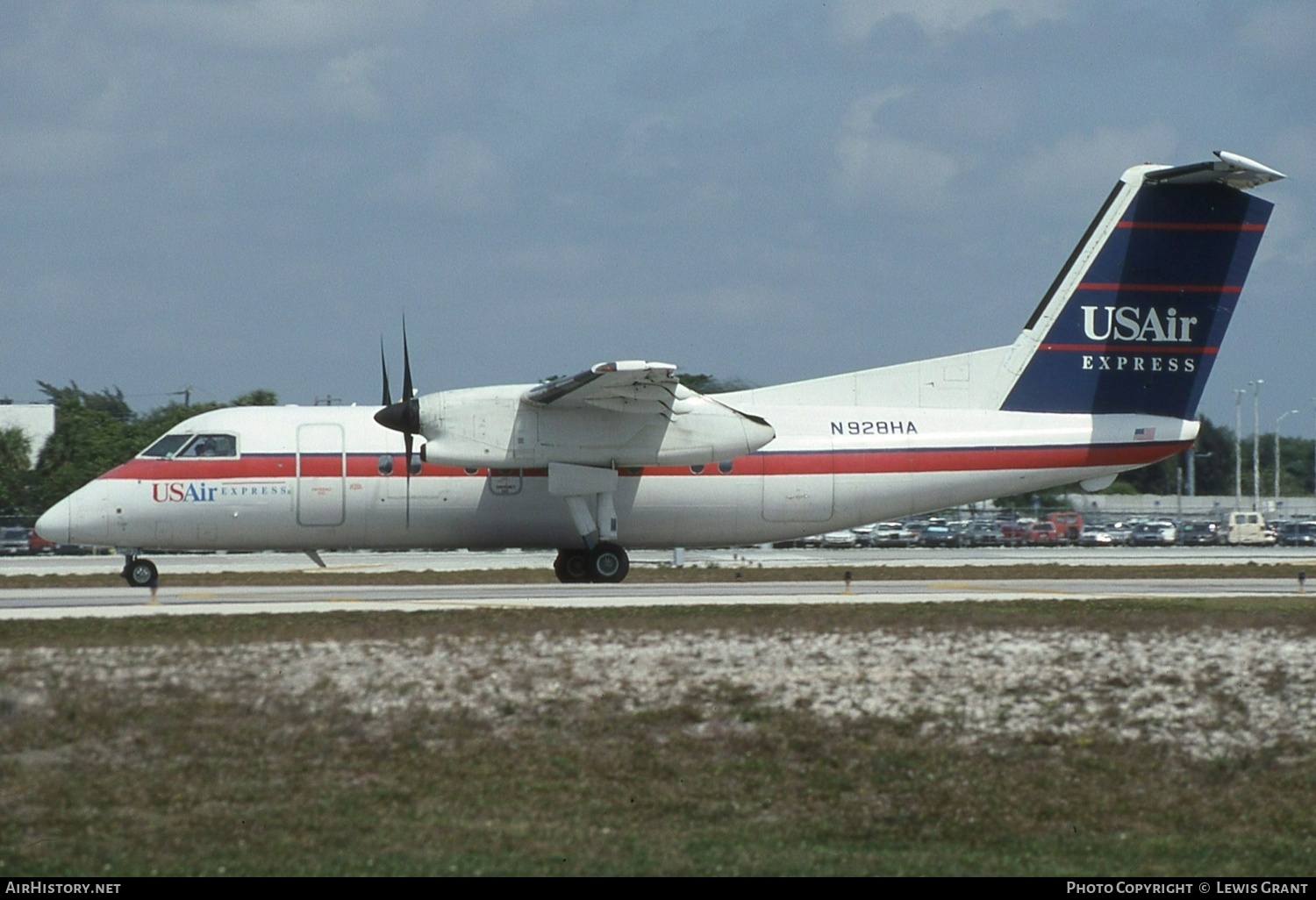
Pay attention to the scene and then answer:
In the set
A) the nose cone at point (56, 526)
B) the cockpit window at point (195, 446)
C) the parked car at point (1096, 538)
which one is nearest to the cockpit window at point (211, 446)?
the cockpit window at point (195, 446)

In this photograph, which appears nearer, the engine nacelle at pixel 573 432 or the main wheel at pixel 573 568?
the engine nacelle at pixel 573 432

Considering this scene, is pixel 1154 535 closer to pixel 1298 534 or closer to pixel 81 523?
pixel 1298 534

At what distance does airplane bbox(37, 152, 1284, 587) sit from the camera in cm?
2561

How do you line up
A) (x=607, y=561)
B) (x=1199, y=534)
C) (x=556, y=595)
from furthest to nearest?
1. (x=1199, y=534)
2. (x=607, y=561)
3. (x=556, y=595)

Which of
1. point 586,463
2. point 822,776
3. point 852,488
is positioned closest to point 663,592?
point 586,463

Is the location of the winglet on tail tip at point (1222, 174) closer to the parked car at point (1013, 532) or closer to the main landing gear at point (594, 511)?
the main landing gear at point (594, 511)

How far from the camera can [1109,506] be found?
292 ft

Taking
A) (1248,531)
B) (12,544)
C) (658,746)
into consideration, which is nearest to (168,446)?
(658,746)

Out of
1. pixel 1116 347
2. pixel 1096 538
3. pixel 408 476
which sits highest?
pixel 1116 347

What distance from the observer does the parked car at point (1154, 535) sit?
6220 cm

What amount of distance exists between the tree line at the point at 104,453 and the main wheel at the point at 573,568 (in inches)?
1213

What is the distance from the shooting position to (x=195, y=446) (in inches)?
1033

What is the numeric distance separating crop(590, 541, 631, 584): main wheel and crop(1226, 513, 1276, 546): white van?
150ft

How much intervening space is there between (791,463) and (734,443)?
1.83 m
